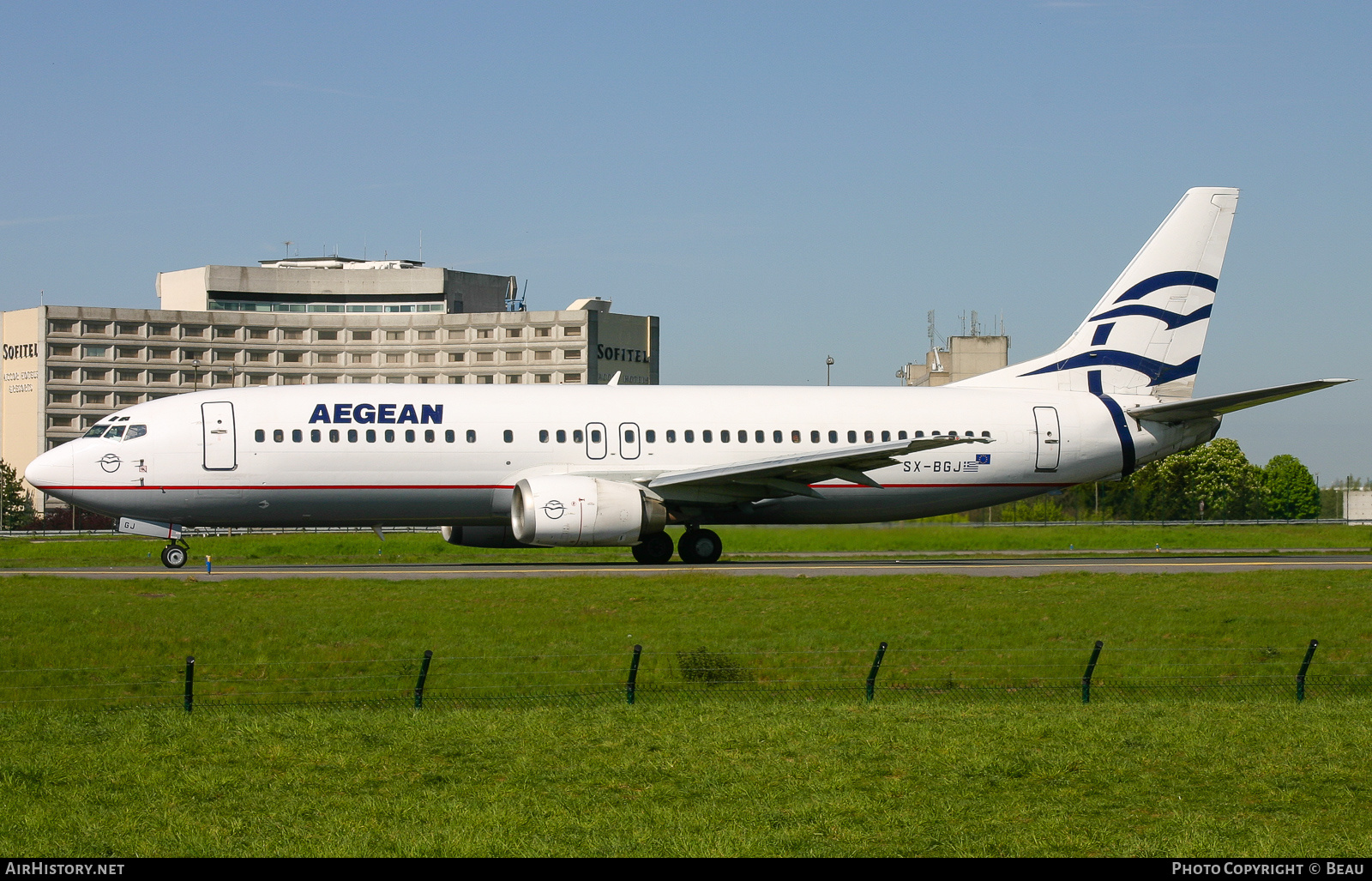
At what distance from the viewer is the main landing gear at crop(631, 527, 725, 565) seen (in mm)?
34969

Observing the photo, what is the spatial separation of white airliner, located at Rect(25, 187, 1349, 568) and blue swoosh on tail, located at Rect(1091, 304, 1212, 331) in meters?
0.07

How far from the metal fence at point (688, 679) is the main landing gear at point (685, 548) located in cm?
1537

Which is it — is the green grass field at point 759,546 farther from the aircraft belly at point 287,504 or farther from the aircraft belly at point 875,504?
the aircraft belly at point 287,504

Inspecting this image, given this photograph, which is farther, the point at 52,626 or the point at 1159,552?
the point at 1159,552

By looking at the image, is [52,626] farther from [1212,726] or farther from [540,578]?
[1212,726]

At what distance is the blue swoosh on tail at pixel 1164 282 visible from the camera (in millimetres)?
39312

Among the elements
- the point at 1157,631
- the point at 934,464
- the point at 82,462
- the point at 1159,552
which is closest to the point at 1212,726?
the point at 1157,631

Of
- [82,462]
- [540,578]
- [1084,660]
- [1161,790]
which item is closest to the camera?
[1161,790]

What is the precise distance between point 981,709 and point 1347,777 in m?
4.40

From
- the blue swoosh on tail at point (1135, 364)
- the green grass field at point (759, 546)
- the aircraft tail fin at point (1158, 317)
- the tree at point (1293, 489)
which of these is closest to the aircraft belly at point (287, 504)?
the green grass field at point (759, 546)

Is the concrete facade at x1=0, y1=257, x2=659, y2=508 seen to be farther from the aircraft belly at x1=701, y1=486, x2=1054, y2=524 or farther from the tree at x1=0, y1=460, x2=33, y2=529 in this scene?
the aircraft belly at x1=701, y1=486, x2=1054, y2=524

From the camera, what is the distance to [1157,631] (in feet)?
71.4

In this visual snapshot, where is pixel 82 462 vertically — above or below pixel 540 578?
above

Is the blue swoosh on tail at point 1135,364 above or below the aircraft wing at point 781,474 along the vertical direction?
above
